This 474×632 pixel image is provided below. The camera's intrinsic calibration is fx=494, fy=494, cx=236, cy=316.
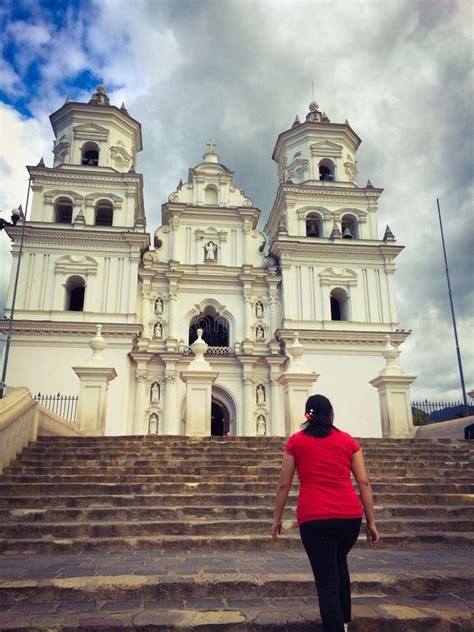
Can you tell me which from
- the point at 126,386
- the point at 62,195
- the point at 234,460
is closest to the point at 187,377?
the point at 234,460

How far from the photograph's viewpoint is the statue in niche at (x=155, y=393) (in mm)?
19953

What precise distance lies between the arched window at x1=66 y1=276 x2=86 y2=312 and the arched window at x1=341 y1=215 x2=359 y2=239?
12.5 meters

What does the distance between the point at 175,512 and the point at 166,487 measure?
0.91 meters

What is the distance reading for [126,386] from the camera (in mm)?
19109

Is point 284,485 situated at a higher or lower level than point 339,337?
lower

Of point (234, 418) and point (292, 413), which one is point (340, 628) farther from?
point (234, 418)

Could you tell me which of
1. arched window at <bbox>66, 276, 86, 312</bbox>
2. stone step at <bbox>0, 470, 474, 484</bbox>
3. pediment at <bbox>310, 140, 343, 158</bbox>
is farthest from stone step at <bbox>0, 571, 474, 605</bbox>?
pediment at <bbox>310, 140, 343, 158</bbox>

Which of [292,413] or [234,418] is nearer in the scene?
[292,413]

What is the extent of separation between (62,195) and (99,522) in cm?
1944

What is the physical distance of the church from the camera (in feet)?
64.6

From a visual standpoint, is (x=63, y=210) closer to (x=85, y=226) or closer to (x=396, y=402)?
(x=85, y=226)

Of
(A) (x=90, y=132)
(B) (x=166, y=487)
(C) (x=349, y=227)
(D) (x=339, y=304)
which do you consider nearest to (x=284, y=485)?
(B) (x=166, y=487)

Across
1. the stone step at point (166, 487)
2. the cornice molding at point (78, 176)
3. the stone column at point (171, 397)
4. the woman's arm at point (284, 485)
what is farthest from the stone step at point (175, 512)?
the cornice molding at point (78, 176)

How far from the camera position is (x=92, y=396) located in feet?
40.0
